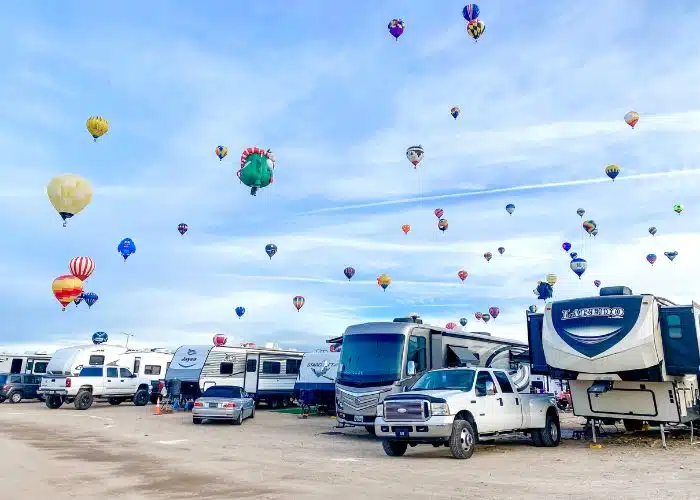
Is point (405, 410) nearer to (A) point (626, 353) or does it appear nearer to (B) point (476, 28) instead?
(A) point (626, 353)

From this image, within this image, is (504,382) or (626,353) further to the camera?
(504,382)

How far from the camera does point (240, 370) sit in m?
35.6

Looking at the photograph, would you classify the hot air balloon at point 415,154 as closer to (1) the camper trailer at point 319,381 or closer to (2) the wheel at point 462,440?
(1) the camper trailer at point 319,381

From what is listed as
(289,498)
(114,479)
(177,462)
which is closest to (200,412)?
(177,462)

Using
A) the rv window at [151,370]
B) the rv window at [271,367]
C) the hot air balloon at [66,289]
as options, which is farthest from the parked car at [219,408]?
A: the hot air balloon at [66,289]

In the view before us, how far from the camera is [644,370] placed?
15.6 m

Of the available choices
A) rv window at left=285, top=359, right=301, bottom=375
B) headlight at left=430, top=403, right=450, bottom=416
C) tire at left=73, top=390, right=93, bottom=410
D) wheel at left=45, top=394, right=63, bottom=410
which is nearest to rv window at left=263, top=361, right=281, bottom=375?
rv window at left=285, top=359, right=301, bottom=375

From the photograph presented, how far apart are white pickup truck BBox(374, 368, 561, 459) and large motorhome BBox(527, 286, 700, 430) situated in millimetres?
1518

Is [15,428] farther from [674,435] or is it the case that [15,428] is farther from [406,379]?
[674,435]

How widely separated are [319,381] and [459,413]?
60.7 feet

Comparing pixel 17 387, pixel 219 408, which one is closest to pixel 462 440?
pixel 219 408

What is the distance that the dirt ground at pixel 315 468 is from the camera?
9672 mm

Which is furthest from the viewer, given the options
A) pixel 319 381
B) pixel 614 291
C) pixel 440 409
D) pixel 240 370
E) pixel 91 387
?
pixel 240 370

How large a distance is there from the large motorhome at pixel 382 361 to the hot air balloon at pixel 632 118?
28.9m
